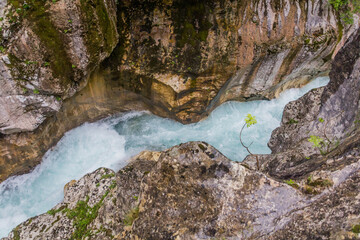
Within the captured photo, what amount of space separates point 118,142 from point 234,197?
6.32 m

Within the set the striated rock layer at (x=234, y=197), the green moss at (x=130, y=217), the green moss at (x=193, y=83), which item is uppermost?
the green moss at (x=193, y=83)

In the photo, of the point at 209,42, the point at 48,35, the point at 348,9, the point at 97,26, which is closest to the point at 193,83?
the point at 209,42

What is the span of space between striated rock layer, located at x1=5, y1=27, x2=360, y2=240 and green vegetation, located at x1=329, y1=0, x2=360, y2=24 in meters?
3.55

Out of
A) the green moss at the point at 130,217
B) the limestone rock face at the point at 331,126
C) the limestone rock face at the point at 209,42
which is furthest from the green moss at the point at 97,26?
the limestone rock face at the point at 331,126

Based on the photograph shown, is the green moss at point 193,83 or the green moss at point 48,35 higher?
the green moss at point 48,35

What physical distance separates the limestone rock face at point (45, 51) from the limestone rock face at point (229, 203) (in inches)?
144

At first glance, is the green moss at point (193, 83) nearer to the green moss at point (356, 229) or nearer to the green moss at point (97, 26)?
the green moss at point (97, 26)

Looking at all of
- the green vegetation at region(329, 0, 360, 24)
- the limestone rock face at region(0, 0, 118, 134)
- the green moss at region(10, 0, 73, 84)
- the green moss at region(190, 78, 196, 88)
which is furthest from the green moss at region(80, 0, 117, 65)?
the green vegetation at region(329, 0, 360, 24)

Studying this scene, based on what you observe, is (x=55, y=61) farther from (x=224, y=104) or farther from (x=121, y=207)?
(x=224, y=104)

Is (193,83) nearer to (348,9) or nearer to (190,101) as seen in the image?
(190,101)

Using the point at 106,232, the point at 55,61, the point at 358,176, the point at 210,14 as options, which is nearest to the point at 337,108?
the point at 358,176

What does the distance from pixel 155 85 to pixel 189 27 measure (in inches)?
81.2

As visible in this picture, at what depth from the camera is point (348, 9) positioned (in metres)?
7.62

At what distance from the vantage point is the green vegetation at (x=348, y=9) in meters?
7.50
